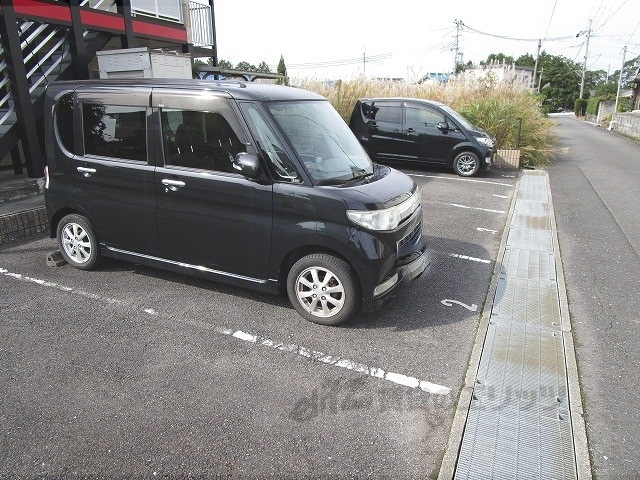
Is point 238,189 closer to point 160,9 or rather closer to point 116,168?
point 116,168

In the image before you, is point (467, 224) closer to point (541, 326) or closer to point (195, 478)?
point (541, 326)

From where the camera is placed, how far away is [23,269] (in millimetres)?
5145

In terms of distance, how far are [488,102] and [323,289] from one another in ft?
37.7

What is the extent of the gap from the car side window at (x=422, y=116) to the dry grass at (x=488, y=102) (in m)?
2.58

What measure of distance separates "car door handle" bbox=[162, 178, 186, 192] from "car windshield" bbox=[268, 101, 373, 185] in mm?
1024

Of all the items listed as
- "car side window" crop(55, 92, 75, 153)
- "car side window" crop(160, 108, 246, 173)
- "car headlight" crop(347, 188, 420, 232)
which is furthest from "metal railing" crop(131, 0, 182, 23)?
"car headlight" crop(347, 188, 420, 232)

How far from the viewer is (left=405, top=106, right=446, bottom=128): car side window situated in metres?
11.4

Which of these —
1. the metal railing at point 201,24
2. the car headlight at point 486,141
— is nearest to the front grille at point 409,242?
the car headlight at point 486,141

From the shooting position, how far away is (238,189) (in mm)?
3967

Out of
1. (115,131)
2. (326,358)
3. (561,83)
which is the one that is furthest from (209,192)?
(561,83)

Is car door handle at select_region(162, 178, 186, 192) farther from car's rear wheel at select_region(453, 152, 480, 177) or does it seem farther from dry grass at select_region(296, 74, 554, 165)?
dry grass at select_region(296, 74, 554, 165)

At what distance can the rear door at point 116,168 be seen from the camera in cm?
434

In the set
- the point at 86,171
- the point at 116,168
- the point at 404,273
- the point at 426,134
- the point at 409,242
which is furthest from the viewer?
the point at 426,134

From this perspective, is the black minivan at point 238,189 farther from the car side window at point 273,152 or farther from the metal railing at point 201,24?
the metal railing at point 201,24
